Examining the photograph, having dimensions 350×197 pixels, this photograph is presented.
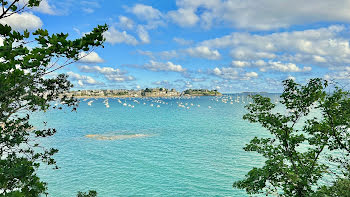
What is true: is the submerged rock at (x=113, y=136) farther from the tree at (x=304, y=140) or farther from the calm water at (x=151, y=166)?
the tree at (x=304, y=140)

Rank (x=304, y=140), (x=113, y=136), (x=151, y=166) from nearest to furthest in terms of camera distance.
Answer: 1. (x=304, y=140)
2. (x=151, y=166)
3. (x=113, y=136)

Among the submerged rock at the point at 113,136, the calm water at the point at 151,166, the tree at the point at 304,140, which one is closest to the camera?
the tree at the point at 304,140

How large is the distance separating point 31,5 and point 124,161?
3615cm

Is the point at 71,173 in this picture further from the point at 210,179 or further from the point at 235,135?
the point at 235,135

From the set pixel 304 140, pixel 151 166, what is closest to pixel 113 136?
pixel 151 166

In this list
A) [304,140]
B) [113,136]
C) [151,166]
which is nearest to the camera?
[304,140]

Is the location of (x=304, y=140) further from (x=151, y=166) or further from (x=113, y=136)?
(x=113, y=136)

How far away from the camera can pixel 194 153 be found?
43.6 metres

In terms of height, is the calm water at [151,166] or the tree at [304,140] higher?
the tree at [304,140]

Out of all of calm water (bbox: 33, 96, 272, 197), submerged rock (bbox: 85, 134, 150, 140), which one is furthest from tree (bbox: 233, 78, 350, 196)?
submerged rock (bbox: 85, 134, 150, 140)

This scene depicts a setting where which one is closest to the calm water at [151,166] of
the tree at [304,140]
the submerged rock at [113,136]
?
the submerged rock at [113,136]

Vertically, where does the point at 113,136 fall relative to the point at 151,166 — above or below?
above

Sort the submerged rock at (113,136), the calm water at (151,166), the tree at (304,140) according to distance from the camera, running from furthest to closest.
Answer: the submerged rock at (113,136) → the calm water at (151,166) → the tree at (304,140)

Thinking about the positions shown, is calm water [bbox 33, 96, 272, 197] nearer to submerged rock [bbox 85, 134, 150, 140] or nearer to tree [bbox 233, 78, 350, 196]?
submerged rock [bbox 85, 134, 150, 140]
